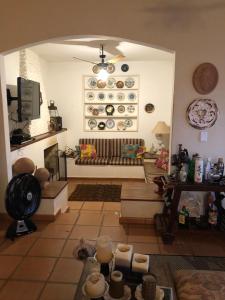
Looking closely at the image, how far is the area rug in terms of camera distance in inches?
165

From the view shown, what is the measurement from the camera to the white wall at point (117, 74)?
5.59 meters

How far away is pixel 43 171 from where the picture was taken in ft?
10.7

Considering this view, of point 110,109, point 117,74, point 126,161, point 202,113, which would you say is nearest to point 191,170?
point 202,113

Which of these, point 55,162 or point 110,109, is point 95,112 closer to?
point 110,109

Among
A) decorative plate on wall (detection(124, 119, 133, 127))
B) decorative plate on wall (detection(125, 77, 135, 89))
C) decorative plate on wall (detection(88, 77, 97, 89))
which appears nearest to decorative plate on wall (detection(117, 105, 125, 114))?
decorative plate on wall (detection(124, 119, 133, 127))

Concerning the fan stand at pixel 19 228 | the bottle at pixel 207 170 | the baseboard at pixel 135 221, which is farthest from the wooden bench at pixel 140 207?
the fan stand at pixel 19 228

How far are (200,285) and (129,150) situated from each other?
14.0 feet

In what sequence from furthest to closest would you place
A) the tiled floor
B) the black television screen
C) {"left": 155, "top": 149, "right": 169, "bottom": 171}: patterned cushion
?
1. {"left": 155, "top": 149, "right": 169, "bottom": 171}: patterned cushion
2. the black television screen
3. the tiled floor

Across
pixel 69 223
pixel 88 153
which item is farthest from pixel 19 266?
pixel 88 153

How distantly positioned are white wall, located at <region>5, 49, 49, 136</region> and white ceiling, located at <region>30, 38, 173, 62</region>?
183 millimetres

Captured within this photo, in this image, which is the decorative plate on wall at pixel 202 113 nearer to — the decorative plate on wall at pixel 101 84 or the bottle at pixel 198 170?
the bottle at pixel 198 170

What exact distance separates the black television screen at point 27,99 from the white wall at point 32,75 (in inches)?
9.7

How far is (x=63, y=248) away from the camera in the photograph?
260cm

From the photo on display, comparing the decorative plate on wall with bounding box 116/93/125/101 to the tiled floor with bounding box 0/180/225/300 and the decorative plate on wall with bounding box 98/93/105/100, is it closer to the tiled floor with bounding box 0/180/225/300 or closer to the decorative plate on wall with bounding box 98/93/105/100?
the decorative plate on wall with bounding box 98/93/105/100
